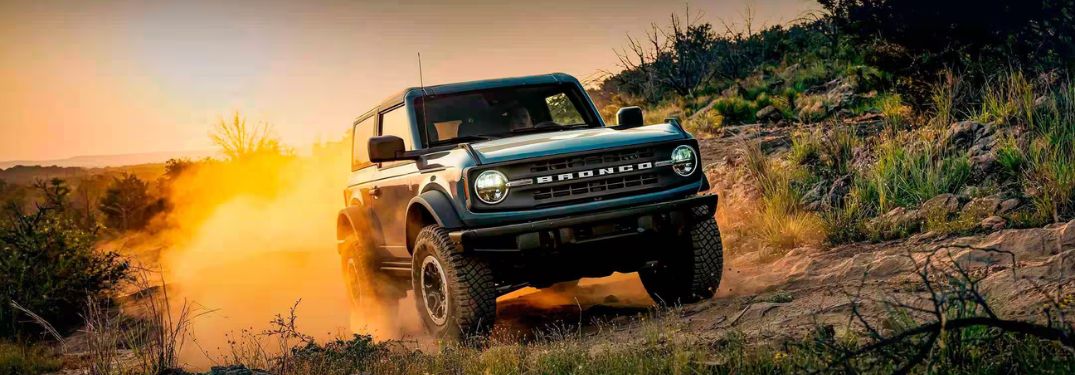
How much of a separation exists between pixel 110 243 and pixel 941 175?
29724mm

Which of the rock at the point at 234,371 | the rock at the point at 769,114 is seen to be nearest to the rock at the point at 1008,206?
the rock at the point at 234,371

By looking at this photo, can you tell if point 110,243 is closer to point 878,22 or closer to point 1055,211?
point 878,22

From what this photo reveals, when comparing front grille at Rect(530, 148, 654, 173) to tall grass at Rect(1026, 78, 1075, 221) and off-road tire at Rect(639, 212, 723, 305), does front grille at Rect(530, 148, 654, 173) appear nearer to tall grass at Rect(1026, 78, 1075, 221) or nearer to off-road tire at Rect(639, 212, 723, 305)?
off-road tire at Rect(639, 212, 723, 305)

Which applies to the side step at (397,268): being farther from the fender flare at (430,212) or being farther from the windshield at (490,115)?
the windshield at (490,115)

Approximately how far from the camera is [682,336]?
570 cm

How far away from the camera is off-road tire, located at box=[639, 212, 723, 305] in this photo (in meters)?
6.91

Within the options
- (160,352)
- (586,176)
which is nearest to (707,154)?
(586,176)

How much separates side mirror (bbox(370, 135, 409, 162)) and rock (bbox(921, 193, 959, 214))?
526cm

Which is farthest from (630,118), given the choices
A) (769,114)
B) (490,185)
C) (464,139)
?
(769,114)

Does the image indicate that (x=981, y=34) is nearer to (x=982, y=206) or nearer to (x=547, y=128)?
(x=982, y=206)

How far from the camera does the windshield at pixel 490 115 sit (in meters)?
7.42

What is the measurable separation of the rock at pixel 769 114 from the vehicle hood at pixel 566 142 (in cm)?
1187

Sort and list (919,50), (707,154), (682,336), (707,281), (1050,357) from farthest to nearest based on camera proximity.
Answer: (707,154) < (919,50) < (707,281) < (682,336) < (1050,357)

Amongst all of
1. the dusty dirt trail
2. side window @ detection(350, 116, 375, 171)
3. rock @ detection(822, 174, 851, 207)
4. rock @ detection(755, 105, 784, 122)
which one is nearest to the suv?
the dusty dirt trail
